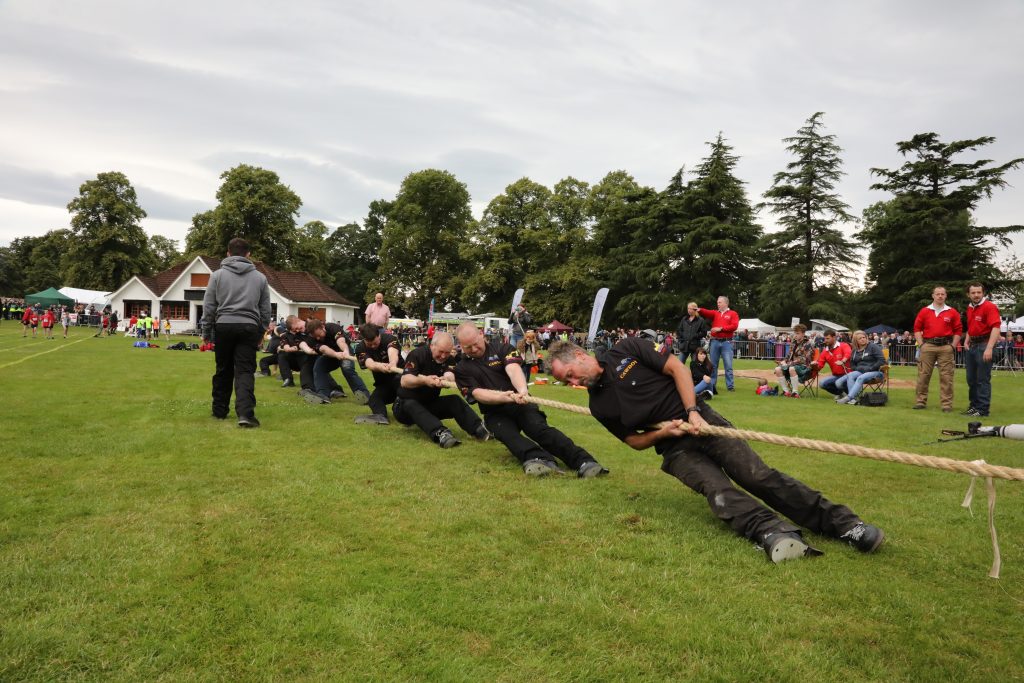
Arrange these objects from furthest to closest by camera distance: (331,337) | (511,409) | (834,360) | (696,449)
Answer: (834,360)
(331,337)
(511,409)
(696,449)

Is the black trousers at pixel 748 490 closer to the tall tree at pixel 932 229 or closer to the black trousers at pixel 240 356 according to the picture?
the black trousers at pixel 240 356

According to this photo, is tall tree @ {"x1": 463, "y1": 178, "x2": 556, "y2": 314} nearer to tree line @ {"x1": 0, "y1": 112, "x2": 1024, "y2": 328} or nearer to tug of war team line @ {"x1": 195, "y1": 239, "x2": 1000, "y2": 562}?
tree line @ {"x1": 0, "y1": 112, "x2": 1024, "y2": 328}

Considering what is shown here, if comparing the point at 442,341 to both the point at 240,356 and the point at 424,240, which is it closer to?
the point at 240,356

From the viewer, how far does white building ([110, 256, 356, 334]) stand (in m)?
54.1

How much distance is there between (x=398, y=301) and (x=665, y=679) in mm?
61531

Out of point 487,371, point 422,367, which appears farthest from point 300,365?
point 487,371

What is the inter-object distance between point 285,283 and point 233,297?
51.7 m

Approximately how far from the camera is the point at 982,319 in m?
9.88

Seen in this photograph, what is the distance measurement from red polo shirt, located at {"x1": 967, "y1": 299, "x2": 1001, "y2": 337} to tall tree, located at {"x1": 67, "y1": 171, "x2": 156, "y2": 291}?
2673 inches

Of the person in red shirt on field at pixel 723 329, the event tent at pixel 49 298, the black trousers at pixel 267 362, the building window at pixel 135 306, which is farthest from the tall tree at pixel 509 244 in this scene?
the person in red shirt on field at pixel 723 329

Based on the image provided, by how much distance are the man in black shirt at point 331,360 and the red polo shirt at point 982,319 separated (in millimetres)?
9631

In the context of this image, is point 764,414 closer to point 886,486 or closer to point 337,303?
point 886,486

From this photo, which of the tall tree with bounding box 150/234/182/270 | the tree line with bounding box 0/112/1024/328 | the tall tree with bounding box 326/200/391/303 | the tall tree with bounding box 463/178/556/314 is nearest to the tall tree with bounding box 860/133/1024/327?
the tree line with bounding box 0/112/1024/328

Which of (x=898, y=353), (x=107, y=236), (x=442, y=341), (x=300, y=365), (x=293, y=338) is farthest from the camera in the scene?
(x=107, y=236)
